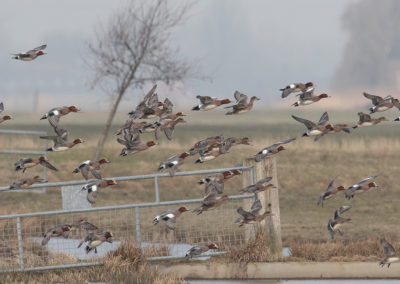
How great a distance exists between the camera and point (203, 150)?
42.5 feet

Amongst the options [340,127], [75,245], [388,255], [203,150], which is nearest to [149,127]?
[203,150]

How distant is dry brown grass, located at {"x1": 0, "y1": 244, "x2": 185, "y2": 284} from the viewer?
12.2 meters

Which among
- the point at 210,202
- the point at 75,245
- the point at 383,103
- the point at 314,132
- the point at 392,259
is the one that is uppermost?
the point at 383,103

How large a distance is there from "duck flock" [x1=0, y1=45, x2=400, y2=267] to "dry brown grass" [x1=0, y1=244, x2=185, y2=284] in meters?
0.48

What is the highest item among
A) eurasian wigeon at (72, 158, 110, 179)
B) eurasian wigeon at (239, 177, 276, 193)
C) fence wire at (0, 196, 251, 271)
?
eurasian wigeon at (72, 158, 110, 179)

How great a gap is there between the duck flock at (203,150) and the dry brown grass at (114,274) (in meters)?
0.48

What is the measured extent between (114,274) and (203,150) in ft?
7.28

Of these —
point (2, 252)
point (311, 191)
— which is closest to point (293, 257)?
point (2, 252)

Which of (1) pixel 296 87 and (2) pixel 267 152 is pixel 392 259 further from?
(1) pixel 296 87

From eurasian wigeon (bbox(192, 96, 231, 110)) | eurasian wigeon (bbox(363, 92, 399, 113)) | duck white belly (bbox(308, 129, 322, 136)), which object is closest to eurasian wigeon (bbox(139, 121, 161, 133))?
eurasian wigeon (bbox(192, 96, 231, 110))

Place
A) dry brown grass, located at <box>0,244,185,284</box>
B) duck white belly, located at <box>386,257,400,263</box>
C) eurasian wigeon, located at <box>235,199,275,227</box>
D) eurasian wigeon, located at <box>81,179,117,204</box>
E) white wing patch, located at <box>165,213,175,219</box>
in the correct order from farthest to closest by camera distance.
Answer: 1. eurasian wigeon, located at <box>235,199,275,227</box>
2. dry brown grass, located at <box>0,244,185,284</box>
3. duck white belly, located at <box>386,257,400,263</box>
4. white wing patch, located at <box>165,213,175,219</box>
5. eurasian wigeon, located at <box>81,179,117,204</box>

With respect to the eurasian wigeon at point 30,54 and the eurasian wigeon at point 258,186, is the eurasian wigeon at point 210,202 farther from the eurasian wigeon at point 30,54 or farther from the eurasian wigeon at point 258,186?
the eurasian wigeon at point 30,54

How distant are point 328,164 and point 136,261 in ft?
60.8

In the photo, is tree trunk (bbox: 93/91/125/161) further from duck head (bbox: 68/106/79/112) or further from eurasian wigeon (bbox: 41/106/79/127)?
duck head (bbox: 68/106/79/112)
